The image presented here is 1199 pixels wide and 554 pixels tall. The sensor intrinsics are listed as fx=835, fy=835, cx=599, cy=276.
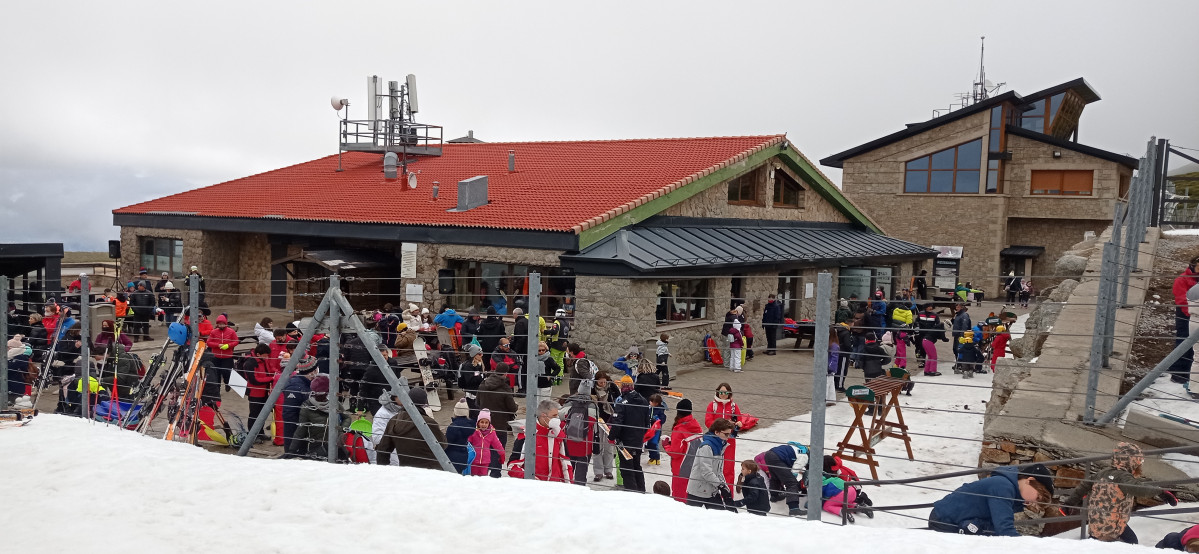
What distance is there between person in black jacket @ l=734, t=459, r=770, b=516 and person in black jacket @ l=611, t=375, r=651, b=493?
1433mm

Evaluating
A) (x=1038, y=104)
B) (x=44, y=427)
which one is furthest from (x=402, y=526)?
(x=1038, y=104)

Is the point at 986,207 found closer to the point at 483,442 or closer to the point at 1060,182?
the point at 1060,182

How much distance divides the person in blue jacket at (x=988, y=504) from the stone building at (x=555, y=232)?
724cm

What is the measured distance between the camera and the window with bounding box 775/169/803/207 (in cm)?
2503

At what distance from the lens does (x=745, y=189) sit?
2352 centimetres

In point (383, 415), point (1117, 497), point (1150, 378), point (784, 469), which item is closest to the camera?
point (1117, 497)

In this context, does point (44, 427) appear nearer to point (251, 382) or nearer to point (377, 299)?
point (251, 382)

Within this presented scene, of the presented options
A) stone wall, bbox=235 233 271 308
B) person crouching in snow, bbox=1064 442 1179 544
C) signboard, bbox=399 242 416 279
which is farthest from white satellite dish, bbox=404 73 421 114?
person crouching in snow, bbox=1064 442 1179 544

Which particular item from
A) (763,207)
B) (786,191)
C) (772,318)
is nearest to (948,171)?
(786,191)

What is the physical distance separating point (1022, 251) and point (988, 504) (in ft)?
119

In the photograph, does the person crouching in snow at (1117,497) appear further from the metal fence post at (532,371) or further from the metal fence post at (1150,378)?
the metal fence post at (532,371)

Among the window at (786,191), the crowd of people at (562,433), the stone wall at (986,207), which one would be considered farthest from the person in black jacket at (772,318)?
the stone wall at (986,207)

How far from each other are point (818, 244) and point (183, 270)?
769 inches

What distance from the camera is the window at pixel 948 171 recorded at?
127ft
